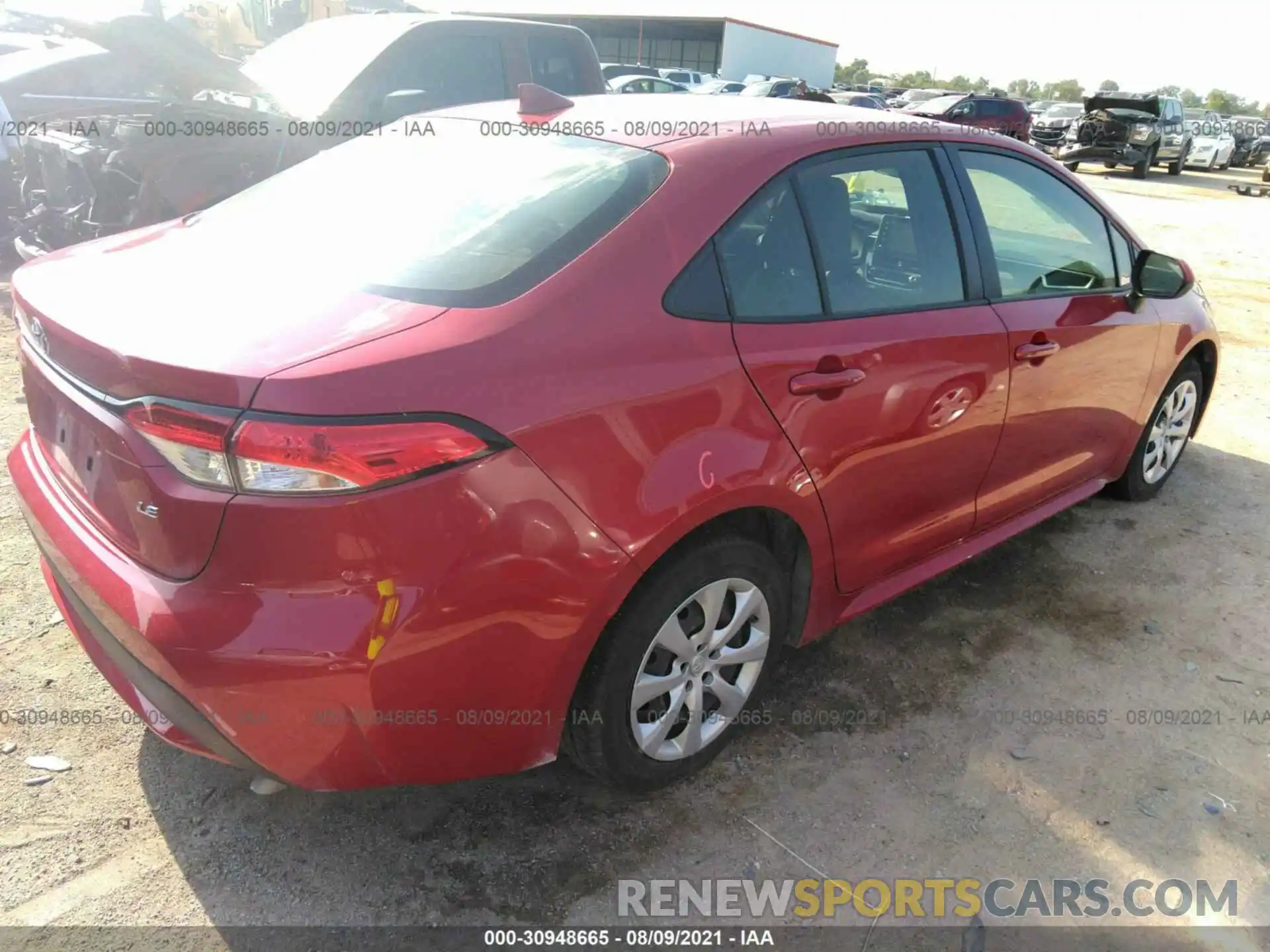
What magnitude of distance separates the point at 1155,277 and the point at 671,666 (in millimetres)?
2590

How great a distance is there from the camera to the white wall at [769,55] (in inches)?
1800

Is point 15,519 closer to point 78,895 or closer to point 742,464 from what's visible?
point 78,895

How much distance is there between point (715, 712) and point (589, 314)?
1.17 meters

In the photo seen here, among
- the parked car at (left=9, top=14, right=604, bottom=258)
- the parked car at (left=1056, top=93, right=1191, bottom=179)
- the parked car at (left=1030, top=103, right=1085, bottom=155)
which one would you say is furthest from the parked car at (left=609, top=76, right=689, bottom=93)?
the parked car at (left=1030, top=103, right=1085, bottom=155)

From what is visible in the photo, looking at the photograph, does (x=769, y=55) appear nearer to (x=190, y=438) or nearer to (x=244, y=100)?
(x=244, y=100)

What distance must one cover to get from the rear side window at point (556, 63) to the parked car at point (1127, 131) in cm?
1748

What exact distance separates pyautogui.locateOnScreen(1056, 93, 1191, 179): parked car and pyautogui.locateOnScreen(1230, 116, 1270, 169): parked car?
20.2 ft

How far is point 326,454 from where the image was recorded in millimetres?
1598

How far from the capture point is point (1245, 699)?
2.92 m

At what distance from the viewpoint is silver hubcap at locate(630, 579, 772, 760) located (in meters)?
2.20

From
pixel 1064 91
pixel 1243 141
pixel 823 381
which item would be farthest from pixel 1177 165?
pixel 1064 91

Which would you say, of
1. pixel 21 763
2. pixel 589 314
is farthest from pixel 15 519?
pixel 589 314

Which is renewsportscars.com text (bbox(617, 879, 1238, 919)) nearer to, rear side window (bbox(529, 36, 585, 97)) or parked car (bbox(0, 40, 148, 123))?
rear side window (bbox(529, 36, 585, 97))

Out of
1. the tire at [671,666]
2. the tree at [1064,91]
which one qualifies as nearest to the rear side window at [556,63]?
the tire at [671,666]
